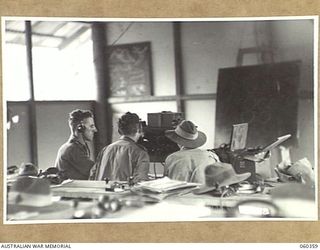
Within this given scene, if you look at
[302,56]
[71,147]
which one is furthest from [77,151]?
[302,56]

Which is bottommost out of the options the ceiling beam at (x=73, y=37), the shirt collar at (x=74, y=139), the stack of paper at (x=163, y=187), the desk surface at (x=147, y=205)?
the desk surface at (x=147, y=205)

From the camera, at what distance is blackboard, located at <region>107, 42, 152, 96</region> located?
2.45ft

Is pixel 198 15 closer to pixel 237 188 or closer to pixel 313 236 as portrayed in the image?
pixel 237 188

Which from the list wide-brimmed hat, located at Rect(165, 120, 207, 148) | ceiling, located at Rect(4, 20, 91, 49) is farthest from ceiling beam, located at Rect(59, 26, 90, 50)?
wide-brimmed hat, located at Rect(165, 120, 207, 148)

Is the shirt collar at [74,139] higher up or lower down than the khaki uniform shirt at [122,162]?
higher up

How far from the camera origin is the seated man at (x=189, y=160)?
2.45 feet

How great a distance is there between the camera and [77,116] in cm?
74

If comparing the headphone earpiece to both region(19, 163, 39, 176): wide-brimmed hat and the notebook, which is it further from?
the notebook

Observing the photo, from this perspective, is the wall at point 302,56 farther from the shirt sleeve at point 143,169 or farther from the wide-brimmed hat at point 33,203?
the wide-brimmed hat at point 33,203

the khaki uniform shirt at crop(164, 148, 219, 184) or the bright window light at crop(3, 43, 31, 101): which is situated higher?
the bright window light at crop(3, 43, 31, 101)

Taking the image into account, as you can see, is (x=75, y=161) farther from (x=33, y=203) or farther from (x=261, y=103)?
(x=261, y=103)

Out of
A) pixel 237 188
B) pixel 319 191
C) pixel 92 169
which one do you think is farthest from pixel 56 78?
pixel 319 191

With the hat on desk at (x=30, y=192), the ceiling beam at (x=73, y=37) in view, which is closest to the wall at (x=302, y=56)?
the ceiling beam at (x=73, y=37)

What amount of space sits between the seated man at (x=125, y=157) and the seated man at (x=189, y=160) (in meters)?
0.05
